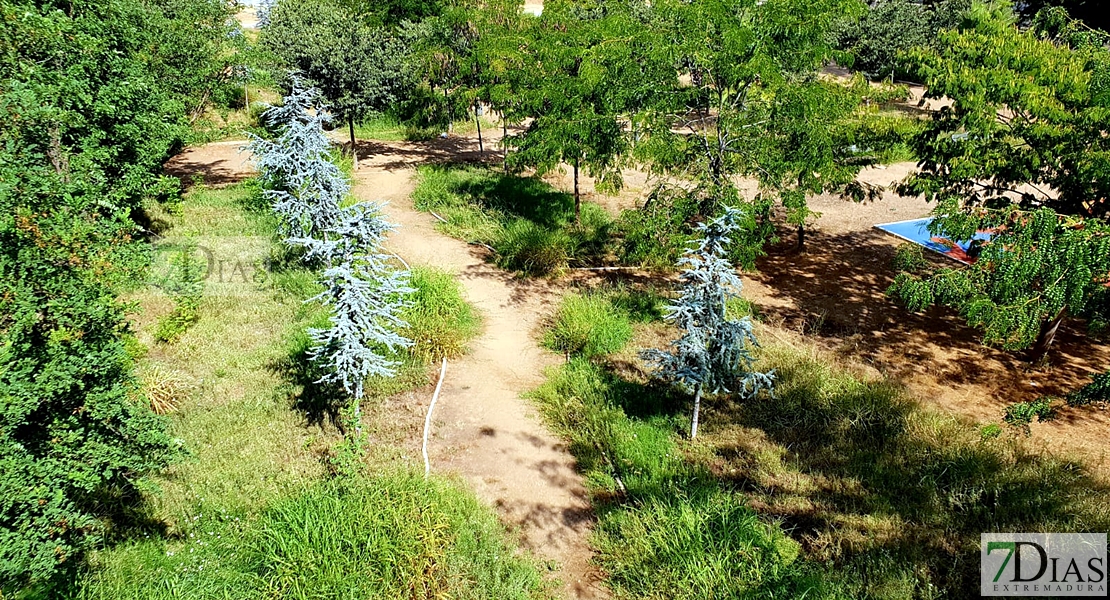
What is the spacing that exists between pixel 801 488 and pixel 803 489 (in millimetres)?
24

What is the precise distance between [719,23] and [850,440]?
22.0 ft

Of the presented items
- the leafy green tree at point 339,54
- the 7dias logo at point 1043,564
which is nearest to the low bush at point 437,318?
the 7dias logo at point 1043,564

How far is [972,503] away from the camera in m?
6.54

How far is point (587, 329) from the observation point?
10.3m

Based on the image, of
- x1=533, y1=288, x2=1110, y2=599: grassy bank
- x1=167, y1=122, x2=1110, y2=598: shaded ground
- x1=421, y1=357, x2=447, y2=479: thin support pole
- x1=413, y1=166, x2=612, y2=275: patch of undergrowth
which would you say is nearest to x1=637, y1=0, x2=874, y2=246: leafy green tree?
x1=167, y1=122, x2=1110, y2=598: shaded ground

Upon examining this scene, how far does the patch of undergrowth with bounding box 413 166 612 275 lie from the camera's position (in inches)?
522

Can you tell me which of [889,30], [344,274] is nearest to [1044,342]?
[344,274]

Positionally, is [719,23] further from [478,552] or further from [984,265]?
[478,552]

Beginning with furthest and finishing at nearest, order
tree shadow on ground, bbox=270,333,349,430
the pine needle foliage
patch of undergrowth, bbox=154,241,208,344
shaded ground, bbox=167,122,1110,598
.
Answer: patch of undergrowth, bbox=154,241,208,344 < tree shadow on ground, bbox=270,333,349,430 < the pine needle foliage < shaded ground, bbox=167,122,1110,598

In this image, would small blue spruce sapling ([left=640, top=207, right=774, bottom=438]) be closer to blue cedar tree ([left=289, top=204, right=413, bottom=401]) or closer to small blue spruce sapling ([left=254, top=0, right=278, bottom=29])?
blue cedar tree ([left=289, top=204, right=413, bottom=401])

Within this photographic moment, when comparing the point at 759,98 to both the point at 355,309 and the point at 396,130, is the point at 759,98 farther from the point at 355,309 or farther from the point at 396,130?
the point at 396,130

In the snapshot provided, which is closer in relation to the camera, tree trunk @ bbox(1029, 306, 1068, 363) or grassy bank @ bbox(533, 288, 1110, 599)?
grassy bank @ bbox(533, 288, 1110, 599)

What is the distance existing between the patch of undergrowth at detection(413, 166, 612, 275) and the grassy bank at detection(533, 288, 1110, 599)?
14.9 ft

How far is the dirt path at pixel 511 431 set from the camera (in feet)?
21.7
